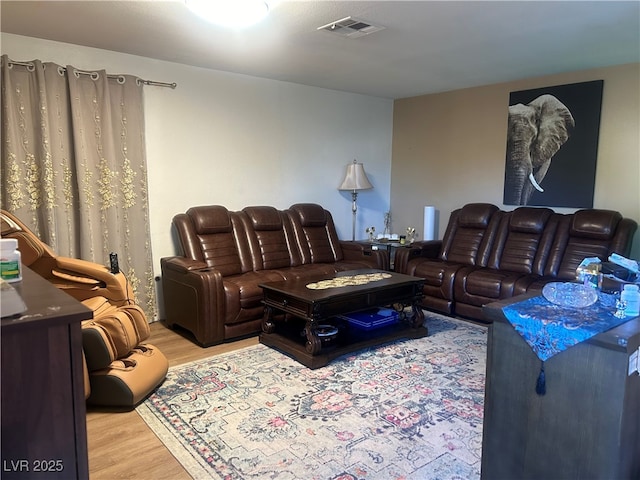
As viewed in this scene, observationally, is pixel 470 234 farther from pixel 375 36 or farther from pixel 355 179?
pixel 375 36

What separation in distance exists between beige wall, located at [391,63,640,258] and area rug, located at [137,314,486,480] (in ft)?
7.04

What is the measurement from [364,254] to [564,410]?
337 cm

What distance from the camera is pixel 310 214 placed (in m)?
4.90

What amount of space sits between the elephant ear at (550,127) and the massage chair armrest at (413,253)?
134 cm

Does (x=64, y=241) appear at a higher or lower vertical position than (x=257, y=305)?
higher

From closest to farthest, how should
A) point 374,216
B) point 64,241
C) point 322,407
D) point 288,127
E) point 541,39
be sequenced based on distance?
1. point 322,407
2. point 541,39
3. point 64,241
4. point 288,127
5. point 374,216

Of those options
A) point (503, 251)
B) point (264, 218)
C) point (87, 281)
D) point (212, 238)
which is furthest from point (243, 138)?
point (503, 251)

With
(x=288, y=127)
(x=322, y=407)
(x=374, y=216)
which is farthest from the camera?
(x=374, y=216)

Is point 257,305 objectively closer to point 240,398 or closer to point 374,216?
point 240,398

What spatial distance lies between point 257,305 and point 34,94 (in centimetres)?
234

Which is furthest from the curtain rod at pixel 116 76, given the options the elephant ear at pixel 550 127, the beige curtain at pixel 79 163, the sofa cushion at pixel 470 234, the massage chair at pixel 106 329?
the elephant ear at pixel 550 127

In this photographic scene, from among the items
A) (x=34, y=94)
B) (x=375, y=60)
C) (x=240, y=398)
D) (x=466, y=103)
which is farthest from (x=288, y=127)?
(x=240, y=398)

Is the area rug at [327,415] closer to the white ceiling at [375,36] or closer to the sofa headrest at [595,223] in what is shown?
the sofa headrest at [595,223]

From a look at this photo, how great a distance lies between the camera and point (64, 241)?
3482mm
